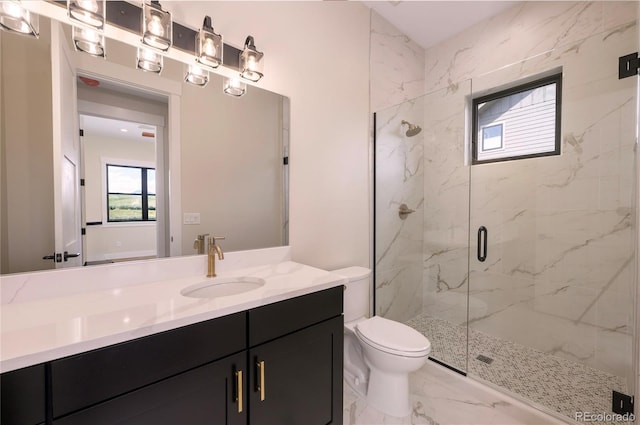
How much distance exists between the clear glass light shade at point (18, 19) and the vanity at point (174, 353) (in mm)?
903

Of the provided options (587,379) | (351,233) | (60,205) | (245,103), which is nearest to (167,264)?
(60,205)

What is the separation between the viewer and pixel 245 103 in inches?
62.4

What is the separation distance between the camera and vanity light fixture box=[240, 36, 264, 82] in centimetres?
149

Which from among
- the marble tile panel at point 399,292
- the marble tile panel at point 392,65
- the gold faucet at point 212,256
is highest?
the marble tile panel at point 392,65

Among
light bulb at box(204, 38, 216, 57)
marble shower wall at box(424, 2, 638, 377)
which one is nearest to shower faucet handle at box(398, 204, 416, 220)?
marble shower wall at box(424, 2, 638, 377)

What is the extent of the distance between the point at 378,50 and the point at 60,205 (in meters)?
2.41

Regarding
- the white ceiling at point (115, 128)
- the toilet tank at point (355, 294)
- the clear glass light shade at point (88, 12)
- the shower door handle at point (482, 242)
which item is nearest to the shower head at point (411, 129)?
the shower door handle at point (482, 242)

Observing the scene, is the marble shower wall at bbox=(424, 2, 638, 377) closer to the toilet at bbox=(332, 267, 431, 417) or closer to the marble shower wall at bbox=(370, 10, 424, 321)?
the marble shower wall at bbox=(370, 10, 424, 321)

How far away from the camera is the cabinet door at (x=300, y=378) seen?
1.03 m

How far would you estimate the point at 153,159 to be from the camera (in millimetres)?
1307

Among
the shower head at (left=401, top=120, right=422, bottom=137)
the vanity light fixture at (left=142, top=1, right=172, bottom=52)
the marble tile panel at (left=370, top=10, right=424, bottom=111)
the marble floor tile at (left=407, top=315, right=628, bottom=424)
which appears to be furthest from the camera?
the shower head at (left=401, top=120, right=422, bottom=137)

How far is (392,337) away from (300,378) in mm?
675

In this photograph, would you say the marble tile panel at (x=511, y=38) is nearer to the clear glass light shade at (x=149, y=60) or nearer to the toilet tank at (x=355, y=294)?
the toilet tank at (x=355, y=294)

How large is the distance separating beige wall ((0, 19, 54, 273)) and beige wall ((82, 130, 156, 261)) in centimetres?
12
